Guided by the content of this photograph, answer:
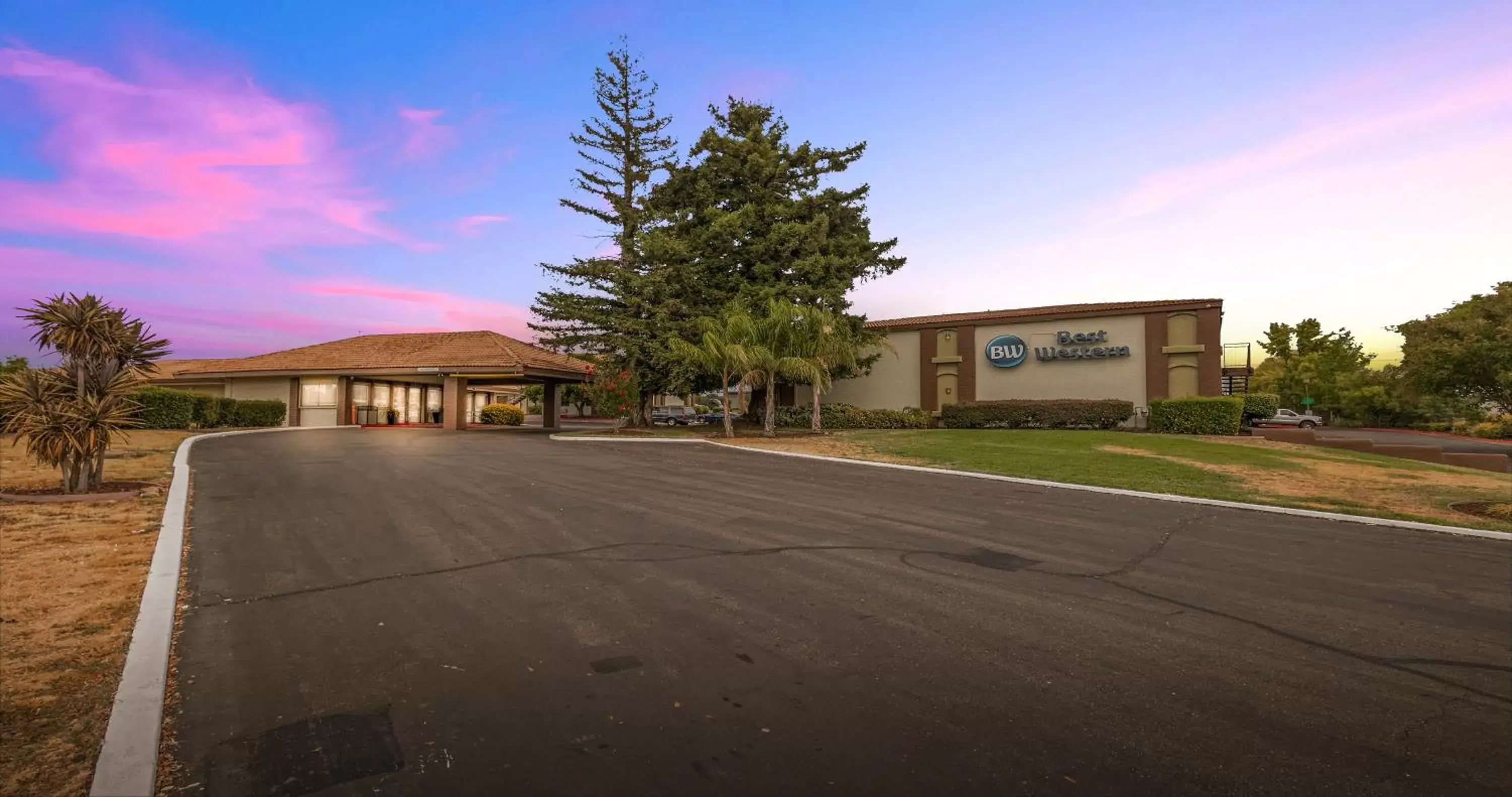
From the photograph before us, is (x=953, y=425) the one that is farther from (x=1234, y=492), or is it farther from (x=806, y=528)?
(x=806, y=528)

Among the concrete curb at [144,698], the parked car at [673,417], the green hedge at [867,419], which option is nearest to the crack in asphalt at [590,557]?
the concrete curb at [144,698]

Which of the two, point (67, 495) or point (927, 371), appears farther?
point (927, 371)

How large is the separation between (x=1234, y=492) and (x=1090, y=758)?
11.0m

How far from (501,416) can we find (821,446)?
28.2m

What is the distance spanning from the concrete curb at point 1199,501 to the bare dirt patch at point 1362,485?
804mm

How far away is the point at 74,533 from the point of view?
7.34 metres

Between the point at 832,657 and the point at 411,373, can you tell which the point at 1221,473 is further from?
the point at 411,373

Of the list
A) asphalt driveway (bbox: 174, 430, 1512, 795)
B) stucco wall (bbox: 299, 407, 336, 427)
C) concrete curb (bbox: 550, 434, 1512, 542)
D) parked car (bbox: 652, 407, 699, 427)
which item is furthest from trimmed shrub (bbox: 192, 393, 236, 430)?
concrete curb (bbox: 550, 434, 1512, 542)

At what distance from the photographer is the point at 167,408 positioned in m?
26.0

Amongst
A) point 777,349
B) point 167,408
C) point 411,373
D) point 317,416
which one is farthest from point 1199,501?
point 317,416

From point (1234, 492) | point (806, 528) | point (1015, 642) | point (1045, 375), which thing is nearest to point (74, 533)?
point (806, 528)

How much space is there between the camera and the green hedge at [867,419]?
88.7 ft

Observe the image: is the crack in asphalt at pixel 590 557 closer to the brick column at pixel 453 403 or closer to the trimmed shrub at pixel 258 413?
the brick column at pixel 453 403

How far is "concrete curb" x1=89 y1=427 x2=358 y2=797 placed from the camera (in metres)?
2.73
